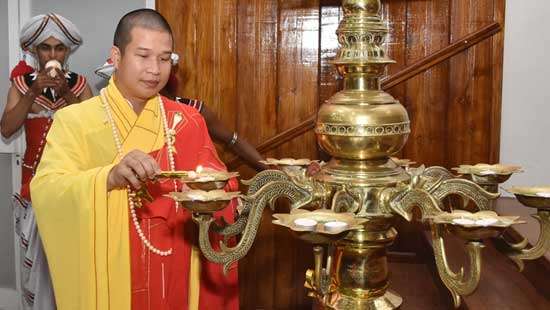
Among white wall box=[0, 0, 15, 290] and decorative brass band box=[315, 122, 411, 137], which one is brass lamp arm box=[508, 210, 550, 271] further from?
white wall box=[0, 0, 15, 290]

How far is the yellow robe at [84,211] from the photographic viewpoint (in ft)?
5.36

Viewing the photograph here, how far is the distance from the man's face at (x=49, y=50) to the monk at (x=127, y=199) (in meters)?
1.49

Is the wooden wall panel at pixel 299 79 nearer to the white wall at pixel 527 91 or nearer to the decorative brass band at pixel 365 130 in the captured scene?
the white wall at pixel 527 91

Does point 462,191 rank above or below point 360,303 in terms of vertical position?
above

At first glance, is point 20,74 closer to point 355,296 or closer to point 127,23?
point 127,23

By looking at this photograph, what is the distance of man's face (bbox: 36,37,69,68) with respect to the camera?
3.24 m

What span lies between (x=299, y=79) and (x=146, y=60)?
161cm

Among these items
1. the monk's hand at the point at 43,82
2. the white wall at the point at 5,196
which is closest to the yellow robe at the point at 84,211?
the monk's hand at the point at 43,82

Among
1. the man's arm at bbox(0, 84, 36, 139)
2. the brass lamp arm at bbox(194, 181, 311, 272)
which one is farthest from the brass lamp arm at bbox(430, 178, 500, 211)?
the man's arm at bbox(0, 84, 36, 139)

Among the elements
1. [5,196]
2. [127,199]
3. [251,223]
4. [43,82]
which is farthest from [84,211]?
[5,196]

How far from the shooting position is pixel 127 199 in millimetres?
1784

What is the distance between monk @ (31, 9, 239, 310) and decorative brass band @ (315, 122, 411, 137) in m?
0.71

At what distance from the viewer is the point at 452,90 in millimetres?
3125

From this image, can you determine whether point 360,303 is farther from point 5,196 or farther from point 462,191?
point 5,196
